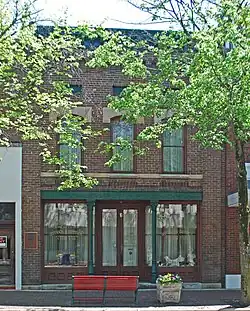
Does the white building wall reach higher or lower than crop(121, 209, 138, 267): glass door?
higher

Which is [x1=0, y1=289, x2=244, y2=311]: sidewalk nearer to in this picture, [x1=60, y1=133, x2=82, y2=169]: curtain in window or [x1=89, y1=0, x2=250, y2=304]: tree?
[x1=89, y1=0, x2=250, y2=304]: tree

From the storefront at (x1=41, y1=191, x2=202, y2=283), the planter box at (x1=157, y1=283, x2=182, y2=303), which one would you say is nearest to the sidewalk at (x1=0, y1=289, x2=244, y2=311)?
the planter box at (x1=157, y1=283, x2=182, y2=303)

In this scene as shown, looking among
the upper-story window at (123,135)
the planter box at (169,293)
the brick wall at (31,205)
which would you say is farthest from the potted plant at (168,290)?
the upper-story window at (123,135)

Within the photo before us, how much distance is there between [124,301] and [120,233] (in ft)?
13.4

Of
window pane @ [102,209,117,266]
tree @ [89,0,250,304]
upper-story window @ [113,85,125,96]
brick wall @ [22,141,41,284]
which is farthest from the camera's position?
window pane @ [102,209,117,266]

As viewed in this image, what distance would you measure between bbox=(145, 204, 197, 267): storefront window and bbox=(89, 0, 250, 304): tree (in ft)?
18.0

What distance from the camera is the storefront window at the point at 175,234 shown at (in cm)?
2369

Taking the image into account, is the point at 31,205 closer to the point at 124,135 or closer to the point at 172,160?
the point at 124,135

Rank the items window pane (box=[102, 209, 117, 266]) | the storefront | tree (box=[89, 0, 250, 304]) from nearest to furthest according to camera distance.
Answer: tree (box=[89, 0, 250, 304]) < the storefront < window pane (box=[102, 209, 117, 266])

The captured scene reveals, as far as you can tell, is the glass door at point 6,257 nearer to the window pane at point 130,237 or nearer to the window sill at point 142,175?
the window sill at point 142,175

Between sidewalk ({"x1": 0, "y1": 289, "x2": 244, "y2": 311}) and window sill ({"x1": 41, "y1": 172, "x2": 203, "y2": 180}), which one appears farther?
window sill ({"x1": 41, "y1": 172, "x2": 203, "y2": 180})

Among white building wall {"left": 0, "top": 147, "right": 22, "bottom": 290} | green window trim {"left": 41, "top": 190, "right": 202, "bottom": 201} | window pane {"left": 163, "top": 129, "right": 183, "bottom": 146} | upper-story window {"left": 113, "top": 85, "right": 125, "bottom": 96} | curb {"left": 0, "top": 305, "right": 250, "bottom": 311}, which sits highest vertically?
upper-story window {"left": 113, "top": 85, "right": 125, "bottom": 96}

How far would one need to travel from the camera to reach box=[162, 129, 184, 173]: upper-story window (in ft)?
77.3

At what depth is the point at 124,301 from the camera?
19828 millimetres
